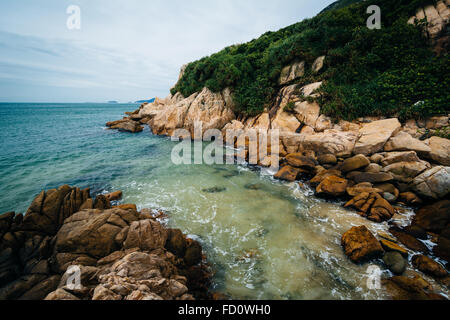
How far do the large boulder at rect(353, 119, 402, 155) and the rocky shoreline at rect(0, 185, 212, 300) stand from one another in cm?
1163

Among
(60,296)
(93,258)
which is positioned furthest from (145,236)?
(60,296)

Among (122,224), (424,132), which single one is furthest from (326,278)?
(424,132)

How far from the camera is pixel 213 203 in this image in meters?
9.29

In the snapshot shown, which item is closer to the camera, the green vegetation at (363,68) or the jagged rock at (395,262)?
the jagged rock at (395,262)

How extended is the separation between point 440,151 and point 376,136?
273 cm

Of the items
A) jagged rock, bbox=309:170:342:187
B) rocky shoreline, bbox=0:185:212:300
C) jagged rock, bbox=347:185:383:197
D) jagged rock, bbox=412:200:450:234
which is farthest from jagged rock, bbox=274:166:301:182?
rocky shoreline, bbox=0:185:212:300

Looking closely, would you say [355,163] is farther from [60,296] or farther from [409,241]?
[60,296]

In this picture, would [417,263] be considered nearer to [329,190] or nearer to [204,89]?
[329,190]

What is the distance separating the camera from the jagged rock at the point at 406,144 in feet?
29.6

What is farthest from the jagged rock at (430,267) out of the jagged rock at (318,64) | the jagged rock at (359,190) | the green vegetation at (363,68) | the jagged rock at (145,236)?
the jagged rock at (318,64)

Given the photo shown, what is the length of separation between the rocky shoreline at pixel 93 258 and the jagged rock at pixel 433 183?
1032 centimetres

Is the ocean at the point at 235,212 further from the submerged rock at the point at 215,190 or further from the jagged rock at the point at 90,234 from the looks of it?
the jagged rock at the point at 90,234

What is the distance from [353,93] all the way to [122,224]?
1846 centimetres

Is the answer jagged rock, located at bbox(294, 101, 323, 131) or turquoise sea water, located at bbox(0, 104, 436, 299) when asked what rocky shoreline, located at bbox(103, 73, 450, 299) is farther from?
turquoise sea water, located at bbox(0, 104, 436, 299)
